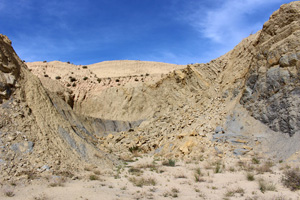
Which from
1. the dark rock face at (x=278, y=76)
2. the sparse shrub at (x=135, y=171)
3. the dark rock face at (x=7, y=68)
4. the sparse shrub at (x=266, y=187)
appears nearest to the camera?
the sparse shrub at (x=266, y=187)

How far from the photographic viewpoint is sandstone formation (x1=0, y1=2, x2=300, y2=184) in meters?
9.74

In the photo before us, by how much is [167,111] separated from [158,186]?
1276cm

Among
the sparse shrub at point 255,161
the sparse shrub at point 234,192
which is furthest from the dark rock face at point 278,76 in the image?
the sparse shrub at point 234,192

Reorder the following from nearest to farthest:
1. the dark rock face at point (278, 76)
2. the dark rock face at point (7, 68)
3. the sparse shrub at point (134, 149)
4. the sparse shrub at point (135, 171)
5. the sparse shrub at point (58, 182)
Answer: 1. the sparse shrub at point (58, 182)
2. the dark rock face at point (7, 68)
3. the sparse shrub at point (135, 171)
4. the dark rock face at point (278, 76)
5. the sparse shrub at point (134, 149)

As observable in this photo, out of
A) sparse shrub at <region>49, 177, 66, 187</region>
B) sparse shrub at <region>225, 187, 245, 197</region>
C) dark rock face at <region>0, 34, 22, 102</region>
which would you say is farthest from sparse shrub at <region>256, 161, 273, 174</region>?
dark rock face at <region>0, 34, 22, 102</region>

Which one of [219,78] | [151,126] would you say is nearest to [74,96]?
[151,126]

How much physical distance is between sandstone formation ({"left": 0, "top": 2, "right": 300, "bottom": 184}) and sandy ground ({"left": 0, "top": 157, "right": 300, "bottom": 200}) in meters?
0.86

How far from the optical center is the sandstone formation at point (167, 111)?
32.0 feet

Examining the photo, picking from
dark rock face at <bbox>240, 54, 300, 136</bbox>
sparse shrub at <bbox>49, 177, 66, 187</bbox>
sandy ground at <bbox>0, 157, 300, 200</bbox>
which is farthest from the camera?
dark rock face at <bbox>240, 54, 300, 136</bbox>

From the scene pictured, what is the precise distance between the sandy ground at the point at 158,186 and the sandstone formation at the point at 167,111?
33.9 inches

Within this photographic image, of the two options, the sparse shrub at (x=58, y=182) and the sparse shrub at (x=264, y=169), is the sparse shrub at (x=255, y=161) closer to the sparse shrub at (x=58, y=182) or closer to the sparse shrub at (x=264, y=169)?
the sparse shrub at (x=264, y=169)

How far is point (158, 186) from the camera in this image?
8.67 metres

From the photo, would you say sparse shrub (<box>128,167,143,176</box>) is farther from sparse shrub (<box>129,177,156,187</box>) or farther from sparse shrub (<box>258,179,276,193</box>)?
sparse shrub (<box>258,179,276,193</box>)

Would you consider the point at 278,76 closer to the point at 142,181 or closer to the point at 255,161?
the point at 255,161
